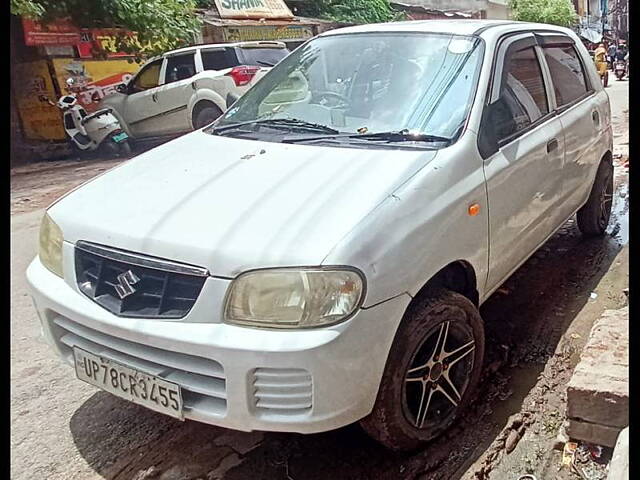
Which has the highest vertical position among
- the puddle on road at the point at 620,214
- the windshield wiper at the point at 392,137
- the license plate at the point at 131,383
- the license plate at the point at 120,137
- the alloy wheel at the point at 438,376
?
the license plate at the point at 120,137

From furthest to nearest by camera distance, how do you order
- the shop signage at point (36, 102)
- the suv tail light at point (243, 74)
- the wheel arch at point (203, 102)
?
the suv tail light at point (243, 74) < the wheel arch at point (203, 102) < the shop signage at point (36, 102)

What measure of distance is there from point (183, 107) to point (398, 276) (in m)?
1.17

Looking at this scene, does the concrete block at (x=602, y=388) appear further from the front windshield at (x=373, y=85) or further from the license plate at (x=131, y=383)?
the license plate at (x=131, y=383)

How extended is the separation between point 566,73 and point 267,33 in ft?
5.65

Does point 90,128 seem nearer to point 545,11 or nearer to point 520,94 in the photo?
point 520,94

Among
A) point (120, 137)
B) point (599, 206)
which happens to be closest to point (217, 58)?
point (120, 137)

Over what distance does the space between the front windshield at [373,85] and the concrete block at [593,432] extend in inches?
41.9

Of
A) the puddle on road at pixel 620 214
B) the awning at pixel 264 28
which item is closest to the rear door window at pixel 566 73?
the puddle on road at pixel 620 214

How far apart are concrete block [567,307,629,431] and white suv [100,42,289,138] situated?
5.55 ft

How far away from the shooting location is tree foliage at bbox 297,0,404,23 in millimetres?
2504

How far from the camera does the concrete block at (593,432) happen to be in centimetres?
195

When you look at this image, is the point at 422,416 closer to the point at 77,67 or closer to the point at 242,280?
the point at 242,280

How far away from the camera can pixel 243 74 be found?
264cm

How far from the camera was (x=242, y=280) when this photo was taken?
159cm
